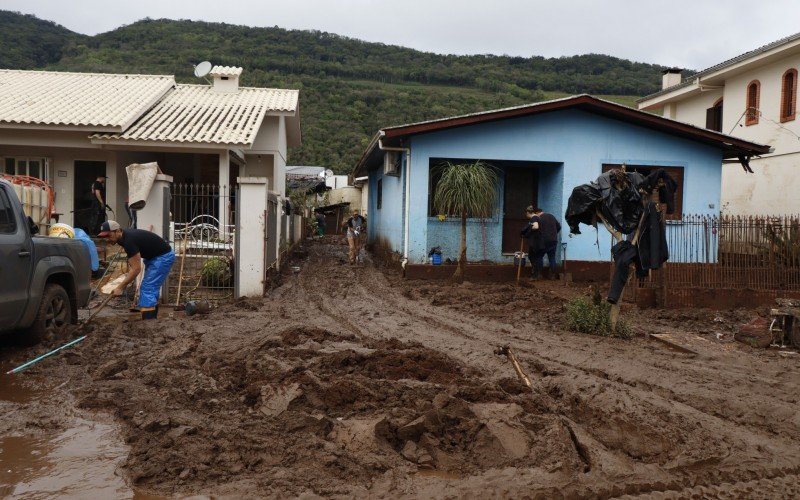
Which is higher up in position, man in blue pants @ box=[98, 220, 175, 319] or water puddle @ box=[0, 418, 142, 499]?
man in blue pants @ box=[98, 220, 175, 319]

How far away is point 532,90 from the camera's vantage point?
63.9 meters

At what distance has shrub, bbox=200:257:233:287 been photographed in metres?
11.9

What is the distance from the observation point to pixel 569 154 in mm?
15125

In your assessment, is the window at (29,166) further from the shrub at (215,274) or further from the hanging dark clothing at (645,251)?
the hanging dark clothing at (645,251)

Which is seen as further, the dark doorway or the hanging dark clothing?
the dark doorway

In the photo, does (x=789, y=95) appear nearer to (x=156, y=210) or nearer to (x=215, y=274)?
(x=215, y=274)

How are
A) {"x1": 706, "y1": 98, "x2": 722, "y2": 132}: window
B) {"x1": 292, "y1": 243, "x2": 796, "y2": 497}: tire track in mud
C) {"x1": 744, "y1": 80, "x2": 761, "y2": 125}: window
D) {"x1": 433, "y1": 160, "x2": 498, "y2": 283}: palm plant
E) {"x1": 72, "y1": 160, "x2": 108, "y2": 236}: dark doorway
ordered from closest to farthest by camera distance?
1. {"x1": 292, "y1": 243, "x2": 796, "y2": 497}: tire track in mud
2. {"x1": 433, "y1": 160, "x2": 498, "y2": 283}: palm plant
3. {"x1": 72, "y1": 160, "x2": 108, "y2": 236}: dark doorway
4. {"x1": 744, "y1": 80, "x2": 761, "y2": 125}: window
5. {"x1": 706, "y1": 98, "x2": 722, "y2": 132}: window

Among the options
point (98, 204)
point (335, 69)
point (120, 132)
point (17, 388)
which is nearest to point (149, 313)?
point (17, 388)

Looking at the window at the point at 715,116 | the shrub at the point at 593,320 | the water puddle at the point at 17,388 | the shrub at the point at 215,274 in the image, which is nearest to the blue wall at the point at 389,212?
the shrub at the point at 215,274

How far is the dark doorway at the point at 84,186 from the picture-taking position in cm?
1747

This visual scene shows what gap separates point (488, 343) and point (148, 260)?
5.03 metres

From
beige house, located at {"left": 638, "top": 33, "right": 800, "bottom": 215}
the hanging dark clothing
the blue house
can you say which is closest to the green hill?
beige house, located at {"left": 638, "top": 33, "right": 800, "bottom": 215}

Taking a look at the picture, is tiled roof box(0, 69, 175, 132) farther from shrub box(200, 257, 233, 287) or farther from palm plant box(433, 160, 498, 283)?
palm plant box(433, 160, 498, 283)

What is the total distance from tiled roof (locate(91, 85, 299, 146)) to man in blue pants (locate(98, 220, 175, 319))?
6.77 meters
